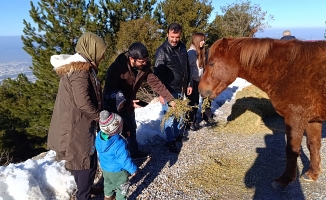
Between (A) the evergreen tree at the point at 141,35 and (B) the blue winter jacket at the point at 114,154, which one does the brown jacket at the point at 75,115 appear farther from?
(A) the evergreen tree at the point at 141,35

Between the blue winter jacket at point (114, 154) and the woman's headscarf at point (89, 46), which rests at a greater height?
the woman's headscarf at point (89, 46)

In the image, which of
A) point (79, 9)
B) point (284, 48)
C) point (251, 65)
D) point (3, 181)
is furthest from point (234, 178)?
point (79, 9)

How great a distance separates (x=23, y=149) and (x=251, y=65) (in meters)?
18.9

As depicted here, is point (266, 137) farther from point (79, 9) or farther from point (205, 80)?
point (79, 9)

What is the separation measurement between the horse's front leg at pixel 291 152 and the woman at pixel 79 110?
236 cm

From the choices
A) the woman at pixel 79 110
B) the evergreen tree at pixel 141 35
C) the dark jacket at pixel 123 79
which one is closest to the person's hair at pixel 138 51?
the dark jacket at pixel 123 79

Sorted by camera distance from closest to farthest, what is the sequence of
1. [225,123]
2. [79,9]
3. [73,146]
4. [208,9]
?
[73,146]
[225,123]
[79,9]
[208,9]

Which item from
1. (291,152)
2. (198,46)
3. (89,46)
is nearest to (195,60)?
(198,46)

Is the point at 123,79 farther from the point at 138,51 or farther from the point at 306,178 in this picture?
the point at 306,178

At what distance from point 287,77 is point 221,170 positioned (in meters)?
1.59

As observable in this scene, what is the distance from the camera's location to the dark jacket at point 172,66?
3887 millimetres

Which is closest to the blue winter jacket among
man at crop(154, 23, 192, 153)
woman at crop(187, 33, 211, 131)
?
man at crop(154, 23, 192, 153)

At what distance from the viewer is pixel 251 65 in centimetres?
329

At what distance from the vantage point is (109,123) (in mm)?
2332
